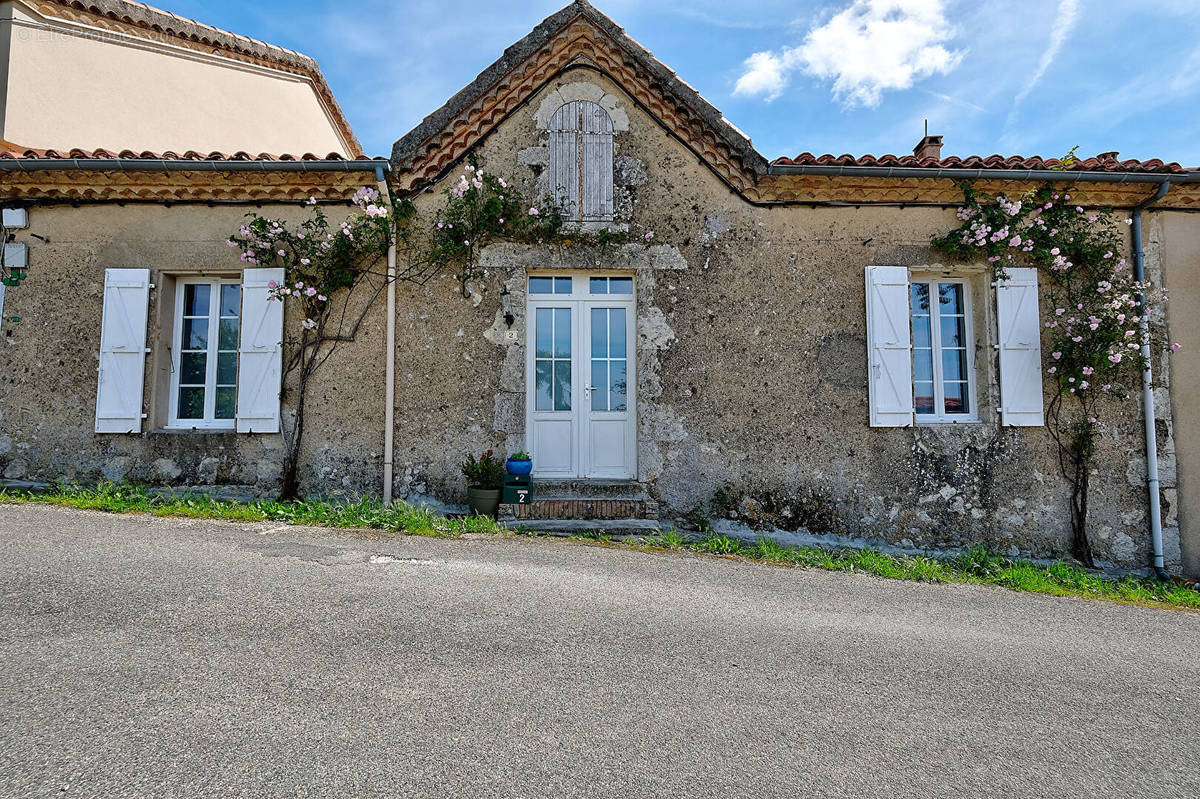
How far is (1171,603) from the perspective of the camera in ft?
16.7

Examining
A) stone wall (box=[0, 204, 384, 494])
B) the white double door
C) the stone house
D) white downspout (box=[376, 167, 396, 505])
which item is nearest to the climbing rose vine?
the stone house

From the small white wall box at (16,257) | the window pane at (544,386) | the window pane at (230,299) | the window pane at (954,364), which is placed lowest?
the window pane at (544,386)

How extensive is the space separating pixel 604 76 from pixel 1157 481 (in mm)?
6449

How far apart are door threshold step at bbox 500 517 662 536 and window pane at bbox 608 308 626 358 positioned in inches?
66.5

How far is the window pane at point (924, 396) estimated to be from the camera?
6.38 meters

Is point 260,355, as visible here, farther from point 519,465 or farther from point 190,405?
point 519,465

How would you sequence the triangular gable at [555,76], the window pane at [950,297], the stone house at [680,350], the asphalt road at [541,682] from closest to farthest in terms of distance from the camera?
the asphalt road at [541,682] < the stone house at [680,350] < the triangular gable at [555,76] < the window pane at [950,297]

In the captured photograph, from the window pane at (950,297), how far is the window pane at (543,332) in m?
3.89

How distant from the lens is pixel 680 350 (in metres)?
6.08

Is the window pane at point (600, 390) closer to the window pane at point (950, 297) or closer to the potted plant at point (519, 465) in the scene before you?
the potted plant at point (519, 465)

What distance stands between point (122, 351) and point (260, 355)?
1236mm

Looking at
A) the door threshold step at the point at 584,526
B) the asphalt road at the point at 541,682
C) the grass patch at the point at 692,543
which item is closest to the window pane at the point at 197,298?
the grass patch at the point at 692,543

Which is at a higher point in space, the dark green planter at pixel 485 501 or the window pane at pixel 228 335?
the window pane at pixel 228 335

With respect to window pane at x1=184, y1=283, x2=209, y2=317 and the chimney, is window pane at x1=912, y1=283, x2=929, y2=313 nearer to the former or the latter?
the chimney
